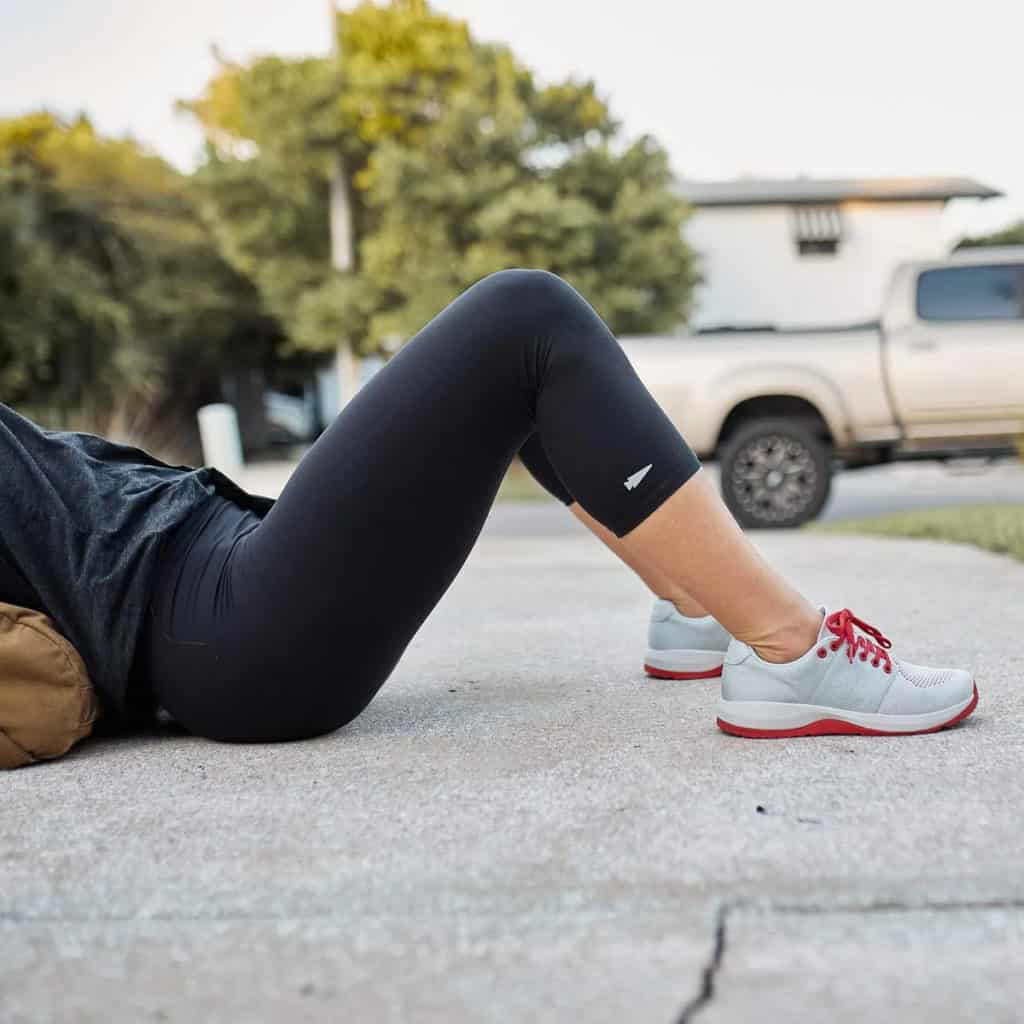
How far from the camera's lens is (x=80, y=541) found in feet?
6.95

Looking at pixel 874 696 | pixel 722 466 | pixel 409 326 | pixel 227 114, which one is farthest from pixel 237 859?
pixel 227 114

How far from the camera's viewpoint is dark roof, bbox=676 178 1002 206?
27.4 meters

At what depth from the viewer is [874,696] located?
2246mm

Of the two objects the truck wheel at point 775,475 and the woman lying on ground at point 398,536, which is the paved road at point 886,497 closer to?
the truck wheel at point 775,475

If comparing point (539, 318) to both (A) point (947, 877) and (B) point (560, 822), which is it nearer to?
(B) point (560, 822)

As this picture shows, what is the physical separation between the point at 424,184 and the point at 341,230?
348cm

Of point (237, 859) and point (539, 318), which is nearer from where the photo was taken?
point (237, 859)

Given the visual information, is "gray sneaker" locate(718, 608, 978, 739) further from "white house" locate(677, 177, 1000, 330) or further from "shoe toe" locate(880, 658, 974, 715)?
"white house" locate(677, 177, 1000, 330)

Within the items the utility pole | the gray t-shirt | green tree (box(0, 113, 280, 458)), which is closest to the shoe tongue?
the gray t-shirt

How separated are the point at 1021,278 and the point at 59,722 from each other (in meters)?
9.14

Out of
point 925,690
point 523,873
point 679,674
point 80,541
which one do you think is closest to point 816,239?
point 679,674

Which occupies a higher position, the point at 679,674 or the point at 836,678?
the point at 836,678

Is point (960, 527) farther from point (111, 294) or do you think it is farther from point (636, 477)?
point (111, 294)

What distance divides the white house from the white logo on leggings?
86.6ft
